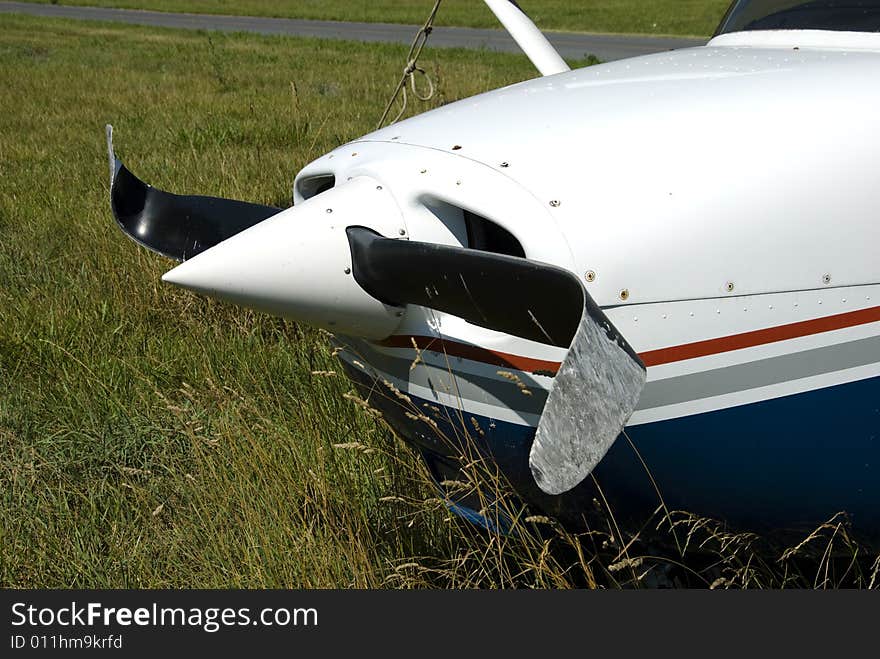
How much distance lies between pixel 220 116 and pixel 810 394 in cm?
891

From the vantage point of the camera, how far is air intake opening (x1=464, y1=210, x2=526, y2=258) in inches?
79.1

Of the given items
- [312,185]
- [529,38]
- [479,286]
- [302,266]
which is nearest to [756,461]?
[479,286]

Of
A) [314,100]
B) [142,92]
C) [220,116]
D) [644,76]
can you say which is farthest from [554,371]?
[142,92]

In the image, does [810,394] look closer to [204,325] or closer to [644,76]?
[644,76]

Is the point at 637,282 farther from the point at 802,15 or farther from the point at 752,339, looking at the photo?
the point at 802,15

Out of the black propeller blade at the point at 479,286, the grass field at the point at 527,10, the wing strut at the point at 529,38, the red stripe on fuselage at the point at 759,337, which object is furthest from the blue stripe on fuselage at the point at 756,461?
the grass field at the point at 527,10

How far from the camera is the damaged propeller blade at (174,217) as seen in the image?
8.87ft

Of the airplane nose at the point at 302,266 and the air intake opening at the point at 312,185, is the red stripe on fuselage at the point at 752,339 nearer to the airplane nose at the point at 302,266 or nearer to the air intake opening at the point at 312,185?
the airplane nose at the point at 302,266

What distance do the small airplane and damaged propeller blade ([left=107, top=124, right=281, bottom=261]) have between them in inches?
27.1

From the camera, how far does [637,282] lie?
1.75 metres

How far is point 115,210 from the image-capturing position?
2.74 m

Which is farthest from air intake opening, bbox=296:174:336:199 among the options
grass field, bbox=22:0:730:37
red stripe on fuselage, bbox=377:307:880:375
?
grass field, bbox=22:0:730:37

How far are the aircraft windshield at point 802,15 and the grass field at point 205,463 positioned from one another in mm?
1291

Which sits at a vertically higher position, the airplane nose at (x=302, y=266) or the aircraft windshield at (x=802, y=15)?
the aircraft windshield at (x=802, y=15)
